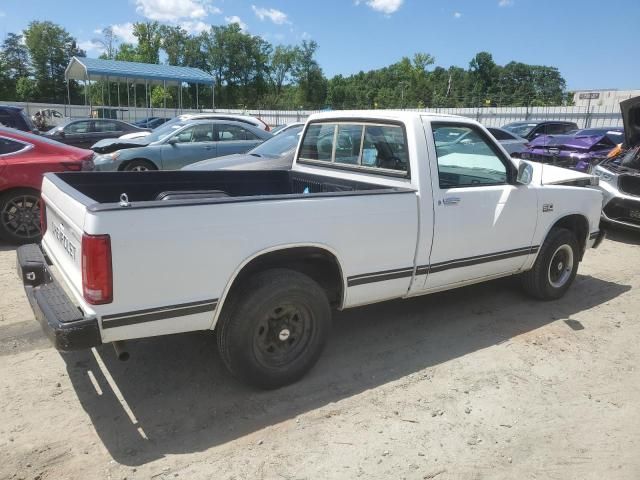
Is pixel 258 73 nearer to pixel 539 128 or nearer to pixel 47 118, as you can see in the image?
pixel 47 118

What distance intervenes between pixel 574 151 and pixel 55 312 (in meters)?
11.8

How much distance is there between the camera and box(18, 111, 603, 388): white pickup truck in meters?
2.71

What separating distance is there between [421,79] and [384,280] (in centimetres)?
7923

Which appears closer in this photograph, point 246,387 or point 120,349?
point 120,349

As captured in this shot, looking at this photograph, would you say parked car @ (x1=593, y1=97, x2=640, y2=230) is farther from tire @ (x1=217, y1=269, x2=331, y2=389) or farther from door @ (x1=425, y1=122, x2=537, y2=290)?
tire @ (x1=217, y1=269, x2=331, y2=389)

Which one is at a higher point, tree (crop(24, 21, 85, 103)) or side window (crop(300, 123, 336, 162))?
tree (crop(24, 21, 85, 103))

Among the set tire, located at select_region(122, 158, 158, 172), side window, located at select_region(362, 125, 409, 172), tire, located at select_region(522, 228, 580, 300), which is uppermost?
side window, located at select_region(362, 125, 409, 172)

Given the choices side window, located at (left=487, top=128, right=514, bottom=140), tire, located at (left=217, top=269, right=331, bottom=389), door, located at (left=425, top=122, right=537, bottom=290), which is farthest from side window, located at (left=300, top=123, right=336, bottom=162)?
side window, located at (left=487, top=128, right=514, bottom=140)

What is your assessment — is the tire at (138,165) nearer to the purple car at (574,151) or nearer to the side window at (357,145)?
the side window at (357,145)

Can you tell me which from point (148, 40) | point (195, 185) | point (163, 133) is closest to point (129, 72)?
point (163, 133)

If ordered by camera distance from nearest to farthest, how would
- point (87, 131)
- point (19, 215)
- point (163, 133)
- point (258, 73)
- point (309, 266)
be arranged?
point (309, 266) < point (19, 215) < point (163, 133) < point (87, 131) < point (258, 73)

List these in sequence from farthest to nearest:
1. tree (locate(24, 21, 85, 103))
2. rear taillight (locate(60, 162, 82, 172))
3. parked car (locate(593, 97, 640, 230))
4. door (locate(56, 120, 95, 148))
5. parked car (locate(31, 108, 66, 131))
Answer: tree (locate(24, 21, 85, 103))
parked car (locate(31, 108, 66, 131))
door (locate(56, 120, 95, 148))
parked car (locate(593, 97, 640, 230))
rear taillight (locate(60, 162, 82, 172))

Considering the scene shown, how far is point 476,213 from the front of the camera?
4129 mm

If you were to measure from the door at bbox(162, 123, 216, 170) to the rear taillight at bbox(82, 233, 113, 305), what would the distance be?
859cm
